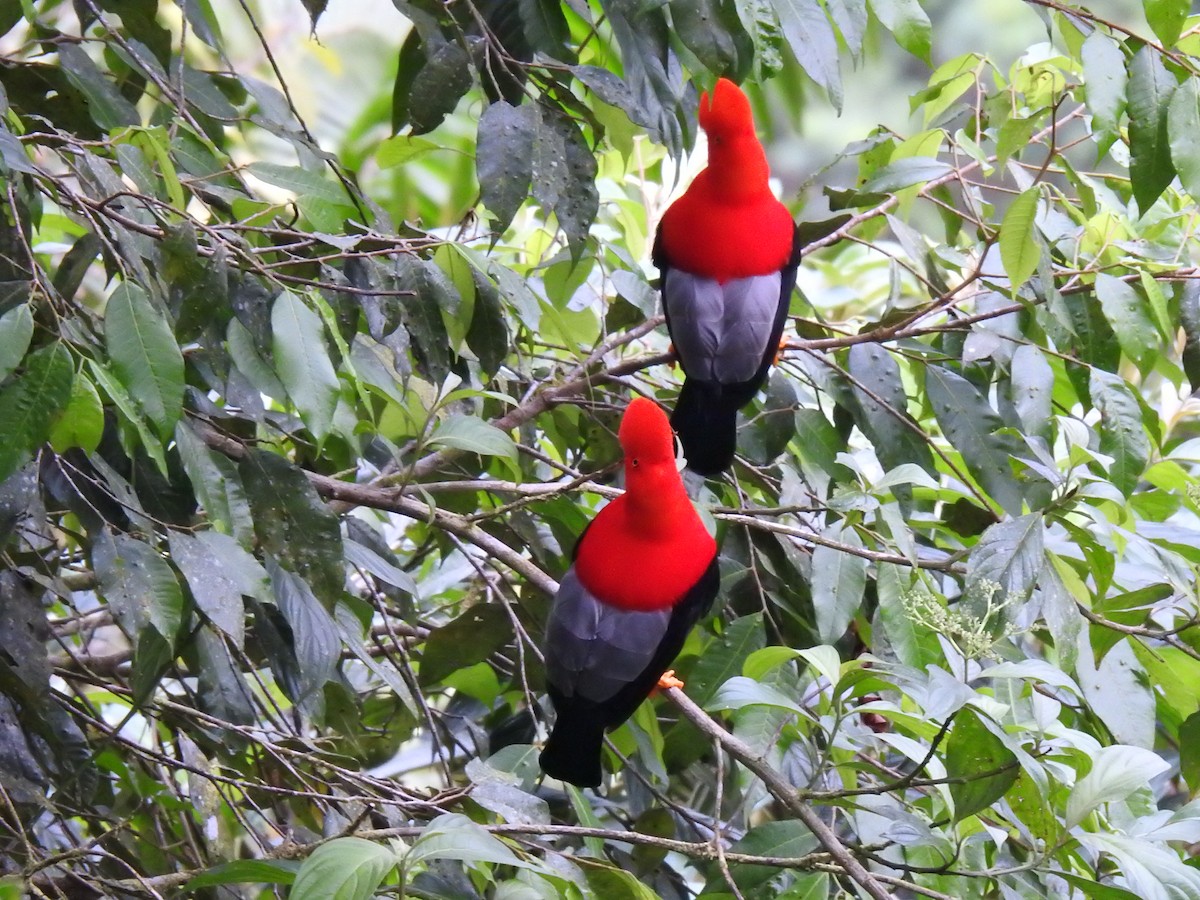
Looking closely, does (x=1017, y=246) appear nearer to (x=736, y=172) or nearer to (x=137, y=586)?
(x=736, y=172)

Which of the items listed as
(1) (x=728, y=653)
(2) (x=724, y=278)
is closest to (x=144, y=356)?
(1) (x=728, y=653)

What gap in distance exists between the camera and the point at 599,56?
2498mm

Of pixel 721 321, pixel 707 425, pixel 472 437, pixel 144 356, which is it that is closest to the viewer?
pixel 144 356

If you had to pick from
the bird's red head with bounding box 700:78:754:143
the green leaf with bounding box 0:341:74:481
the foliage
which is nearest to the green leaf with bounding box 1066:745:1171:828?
the foliage

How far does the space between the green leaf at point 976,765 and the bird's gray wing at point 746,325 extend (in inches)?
Result: 40.8

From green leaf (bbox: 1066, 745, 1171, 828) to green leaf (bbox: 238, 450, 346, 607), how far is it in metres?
1.05

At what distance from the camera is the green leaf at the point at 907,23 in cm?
199

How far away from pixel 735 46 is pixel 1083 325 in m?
1.01

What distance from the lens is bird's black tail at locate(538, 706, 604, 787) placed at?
2.14 metres

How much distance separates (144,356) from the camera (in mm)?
1398

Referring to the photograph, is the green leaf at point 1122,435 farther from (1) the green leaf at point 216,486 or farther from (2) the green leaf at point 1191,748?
(1) the green leaf at point 216,486

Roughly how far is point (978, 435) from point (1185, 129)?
68 centimetres

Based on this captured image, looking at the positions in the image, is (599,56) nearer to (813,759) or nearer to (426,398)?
(426,398)

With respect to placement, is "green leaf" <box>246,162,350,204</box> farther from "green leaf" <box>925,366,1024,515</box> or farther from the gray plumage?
"green leaf" <box>925,366,1024,515</box>
